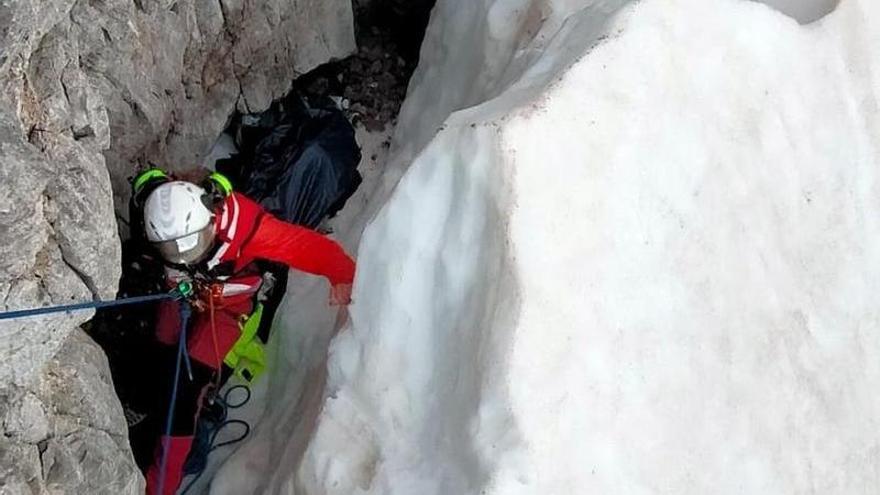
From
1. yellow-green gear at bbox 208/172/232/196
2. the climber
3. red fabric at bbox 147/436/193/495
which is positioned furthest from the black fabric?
red fabric at bbox 147/436/193/495

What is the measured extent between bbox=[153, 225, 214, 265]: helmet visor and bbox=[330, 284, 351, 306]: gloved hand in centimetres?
57

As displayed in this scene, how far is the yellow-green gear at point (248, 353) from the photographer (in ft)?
15.4

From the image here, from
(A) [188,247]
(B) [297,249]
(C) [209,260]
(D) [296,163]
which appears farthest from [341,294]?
(D) [296,163]

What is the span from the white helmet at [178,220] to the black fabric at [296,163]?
117cm

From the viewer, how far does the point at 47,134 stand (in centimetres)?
303

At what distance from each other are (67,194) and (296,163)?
7.52ft

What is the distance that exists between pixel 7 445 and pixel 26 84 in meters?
1.07

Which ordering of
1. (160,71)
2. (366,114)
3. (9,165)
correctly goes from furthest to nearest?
1. (366,114)
2. (160,71)
3. (9,165)

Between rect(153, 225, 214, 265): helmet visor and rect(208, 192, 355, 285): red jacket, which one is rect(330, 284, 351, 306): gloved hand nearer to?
rect(208, 192, 355, 285): red jacket

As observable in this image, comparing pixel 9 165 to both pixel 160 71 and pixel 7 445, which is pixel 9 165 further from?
pixel 160 71

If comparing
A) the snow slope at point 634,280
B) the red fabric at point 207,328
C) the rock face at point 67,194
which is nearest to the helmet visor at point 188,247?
the red fabric at point 207,328

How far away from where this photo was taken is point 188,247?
4.05m

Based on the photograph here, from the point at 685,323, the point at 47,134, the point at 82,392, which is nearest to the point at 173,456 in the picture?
the point at 82,392

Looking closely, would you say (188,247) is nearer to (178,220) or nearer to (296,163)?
(178,220)
